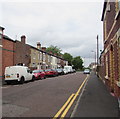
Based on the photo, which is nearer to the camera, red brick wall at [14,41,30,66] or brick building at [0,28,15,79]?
→ brick building at [0,28,15,79]

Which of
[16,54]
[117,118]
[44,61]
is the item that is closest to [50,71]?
[16,54]

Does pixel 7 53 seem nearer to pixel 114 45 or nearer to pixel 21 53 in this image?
pixel 21 53

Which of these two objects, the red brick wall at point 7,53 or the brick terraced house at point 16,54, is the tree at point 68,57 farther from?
the red brick wall at point 7,53

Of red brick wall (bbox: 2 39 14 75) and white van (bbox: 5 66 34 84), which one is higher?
red brick wall (bbox: 2 39 14 75)

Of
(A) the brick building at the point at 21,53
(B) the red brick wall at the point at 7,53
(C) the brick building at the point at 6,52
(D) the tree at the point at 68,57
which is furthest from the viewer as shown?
(D) the tree at the point at 68,57

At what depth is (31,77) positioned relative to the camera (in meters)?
20.3

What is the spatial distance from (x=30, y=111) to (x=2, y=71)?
17.2 m

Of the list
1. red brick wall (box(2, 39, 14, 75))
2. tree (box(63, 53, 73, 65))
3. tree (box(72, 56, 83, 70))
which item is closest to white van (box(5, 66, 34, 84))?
red brick wall (box(2, 39, 14, 75))

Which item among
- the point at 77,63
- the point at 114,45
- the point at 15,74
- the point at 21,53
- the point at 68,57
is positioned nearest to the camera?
the point at 114,45

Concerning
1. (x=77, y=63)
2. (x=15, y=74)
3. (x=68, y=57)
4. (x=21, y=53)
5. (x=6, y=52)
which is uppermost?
(x=68, y=57)

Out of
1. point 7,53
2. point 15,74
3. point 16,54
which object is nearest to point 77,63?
point 16,54

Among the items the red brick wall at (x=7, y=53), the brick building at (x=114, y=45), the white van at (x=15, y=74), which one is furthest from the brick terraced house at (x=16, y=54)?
the brick building at (x=114, y=45)

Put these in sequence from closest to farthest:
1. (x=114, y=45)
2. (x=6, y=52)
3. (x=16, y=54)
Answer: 1. (x=114, y=45)
2. (x=6, y=52)
3. (x=16, y=54)

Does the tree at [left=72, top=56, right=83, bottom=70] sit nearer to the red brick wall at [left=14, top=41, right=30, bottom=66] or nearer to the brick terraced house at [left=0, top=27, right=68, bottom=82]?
the brick terraced house at [left=0, top=27, right=68, bottom=82]
